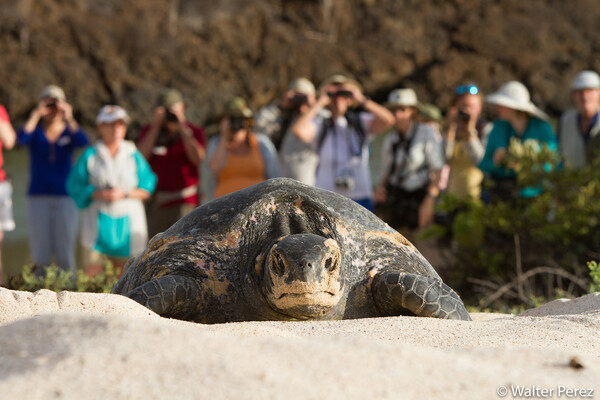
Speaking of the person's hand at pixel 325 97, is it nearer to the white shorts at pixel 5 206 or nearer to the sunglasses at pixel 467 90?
the sunglasses at pixel 467 90

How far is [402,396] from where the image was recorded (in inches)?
69.7

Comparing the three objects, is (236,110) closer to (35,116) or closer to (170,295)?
(35,116)

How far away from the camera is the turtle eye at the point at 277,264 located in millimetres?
3180

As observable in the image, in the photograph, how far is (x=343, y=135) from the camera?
6590mm

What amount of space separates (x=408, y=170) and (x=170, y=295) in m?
4.10

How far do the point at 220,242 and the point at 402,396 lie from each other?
6.33 ft

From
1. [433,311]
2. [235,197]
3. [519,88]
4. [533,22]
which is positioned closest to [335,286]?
[433,311]

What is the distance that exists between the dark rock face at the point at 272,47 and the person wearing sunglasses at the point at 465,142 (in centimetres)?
1741

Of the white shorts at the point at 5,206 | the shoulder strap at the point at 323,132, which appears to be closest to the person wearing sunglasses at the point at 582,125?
the shoulder strap at the point at 323,132

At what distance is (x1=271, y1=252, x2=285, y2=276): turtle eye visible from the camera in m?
3.18

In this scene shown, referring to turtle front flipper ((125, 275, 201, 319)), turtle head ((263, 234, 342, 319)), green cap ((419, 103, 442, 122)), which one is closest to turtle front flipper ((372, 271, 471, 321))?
turtle head ((263, 234, 342, 319))

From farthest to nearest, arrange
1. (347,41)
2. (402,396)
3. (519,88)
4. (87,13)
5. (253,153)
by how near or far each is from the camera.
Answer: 1. (347,41)
2. (87,13)
3. (519,88)
4. (253,153)
5. (402,396)

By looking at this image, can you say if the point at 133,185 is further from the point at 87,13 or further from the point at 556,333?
the point at 87,13

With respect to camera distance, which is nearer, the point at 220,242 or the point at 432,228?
the point at 220,242
